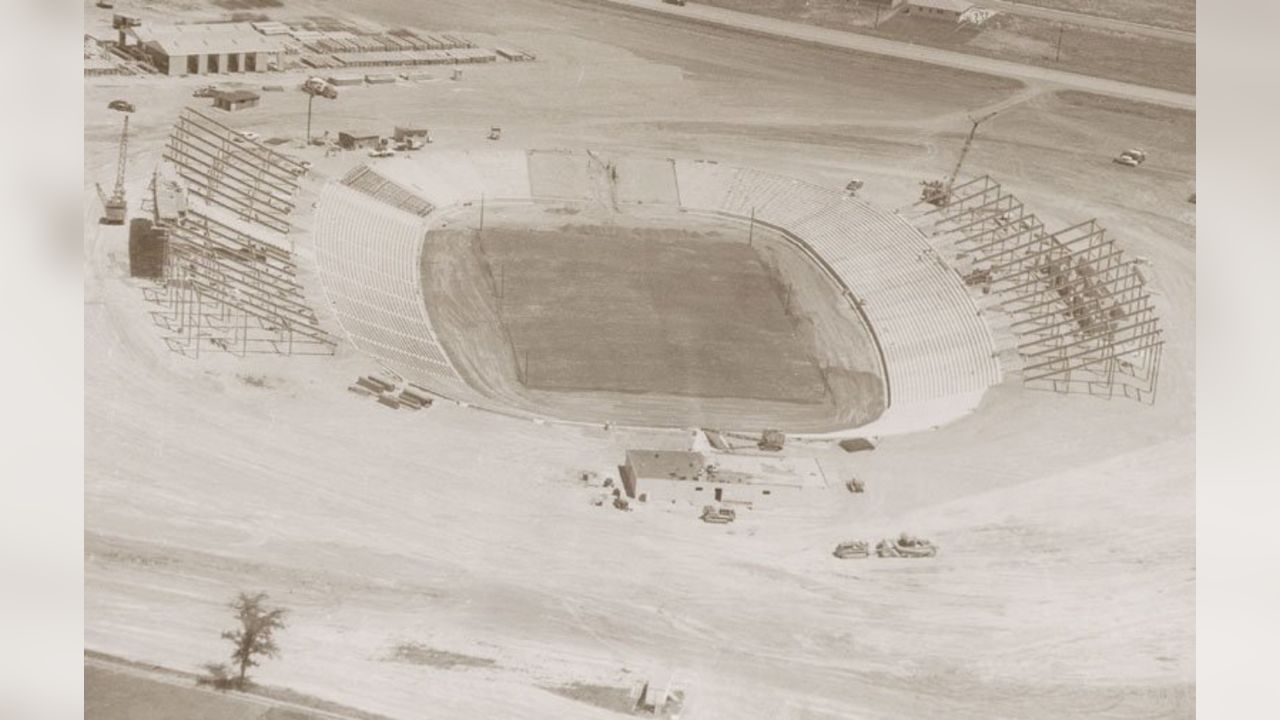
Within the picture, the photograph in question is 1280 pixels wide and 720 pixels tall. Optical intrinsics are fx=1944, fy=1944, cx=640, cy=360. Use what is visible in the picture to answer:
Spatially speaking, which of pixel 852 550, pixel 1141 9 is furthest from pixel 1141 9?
pixel 852 550

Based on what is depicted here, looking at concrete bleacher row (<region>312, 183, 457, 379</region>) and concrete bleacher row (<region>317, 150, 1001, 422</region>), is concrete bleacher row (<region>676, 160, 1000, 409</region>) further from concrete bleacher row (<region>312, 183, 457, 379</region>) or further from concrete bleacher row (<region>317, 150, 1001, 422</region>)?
concrete bleacher row (<region>312, 183, 457, 379</region>)

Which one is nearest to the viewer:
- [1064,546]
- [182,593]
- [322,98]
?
[182,593]

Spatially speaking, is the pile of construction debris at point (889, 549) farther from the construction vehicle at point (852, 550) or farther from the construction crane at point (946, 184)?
the construction crane at point (946, 184)

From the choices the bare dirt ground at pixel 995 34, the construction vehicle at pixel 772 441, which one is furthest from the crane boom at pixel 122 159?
the bare dirt ground at pixel 995 34

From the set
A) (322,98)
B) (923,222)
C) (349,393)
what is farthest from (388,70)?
(923,222)

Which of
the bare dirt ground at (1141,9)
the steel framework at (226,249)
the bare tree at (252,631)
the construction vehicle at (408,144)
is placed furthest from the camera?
the construction vehicle at (408,144)
